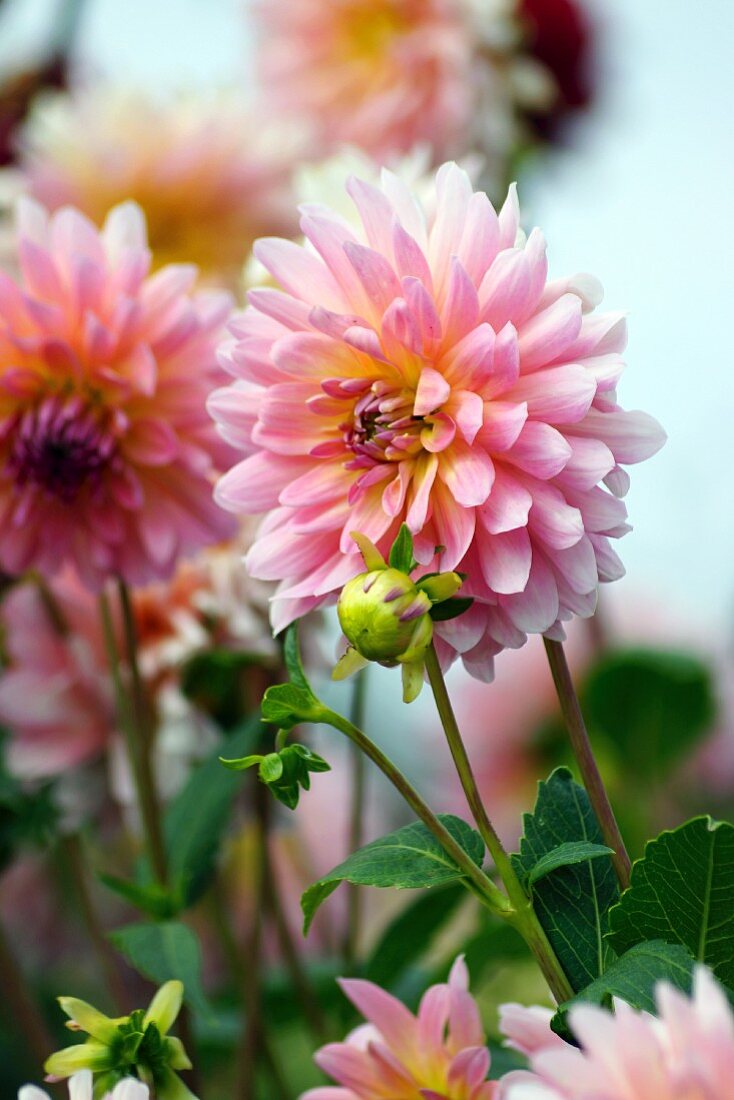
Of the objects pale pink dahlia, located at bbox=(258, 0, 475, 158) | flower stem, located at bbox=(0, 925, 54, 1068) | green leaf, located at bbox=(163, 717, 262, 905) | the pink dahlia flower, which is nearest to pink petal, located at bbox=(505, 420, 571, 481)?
green leaf, located at bbox=(163, 717, 262, 905)

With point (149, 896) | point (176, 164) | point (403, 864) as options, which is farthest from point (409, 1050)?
point (176, 164)

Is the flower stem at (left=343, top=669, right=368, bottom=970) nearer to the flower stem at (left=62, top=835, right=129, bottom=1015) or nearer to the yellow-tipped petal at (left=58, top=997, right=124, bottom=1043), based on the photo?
the flower stem at (left=62, top=835, right=129, bottom=1015)

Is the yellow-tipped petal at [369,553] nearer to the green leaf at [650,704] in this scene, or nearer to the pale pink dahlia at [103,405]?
the pale pink dahlia at [103,405]

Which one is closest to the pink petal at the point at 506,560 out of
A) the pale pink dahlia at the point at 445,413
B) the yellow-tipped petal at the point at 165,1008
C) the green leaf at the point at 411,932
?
the pale pink dahlia at the point at 445,413

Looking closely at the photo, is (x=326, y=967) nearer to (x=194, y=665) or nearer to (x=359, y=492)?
(x=194, y=665)

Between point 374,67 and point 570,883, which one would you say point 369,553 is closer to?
point 570,883

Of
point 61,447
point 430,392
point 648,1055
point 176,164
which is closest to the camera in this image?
point 648,1055
